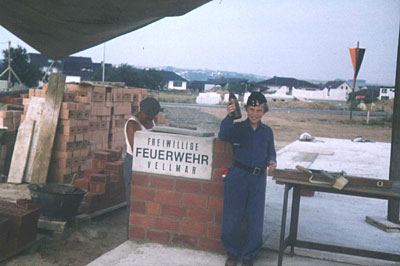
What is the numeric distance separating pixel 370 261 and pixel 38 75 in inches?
1884

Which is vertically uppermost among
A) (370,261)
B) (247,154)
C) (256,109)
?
(256,109)

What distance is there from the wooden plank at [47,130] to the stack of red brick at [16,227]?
434 centimetres

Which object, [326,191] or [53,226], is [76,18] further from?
[53,226]

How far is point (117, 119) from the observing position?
12.8 metres

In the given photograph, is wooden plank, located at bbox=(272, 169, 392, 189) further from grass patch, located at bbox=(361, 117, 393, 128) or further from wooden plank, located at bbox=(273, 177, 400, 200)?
grass patch, located at bbox=(361, 117, 393, 128)

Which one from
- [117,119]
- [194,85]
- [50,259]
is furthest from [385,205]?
[194,85]

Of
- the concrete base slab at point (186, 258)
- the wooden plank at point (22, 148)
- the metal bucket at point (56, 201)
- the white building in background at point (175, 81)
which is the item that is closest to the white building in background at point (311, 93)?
Result: the white building in background at point (175, 81)

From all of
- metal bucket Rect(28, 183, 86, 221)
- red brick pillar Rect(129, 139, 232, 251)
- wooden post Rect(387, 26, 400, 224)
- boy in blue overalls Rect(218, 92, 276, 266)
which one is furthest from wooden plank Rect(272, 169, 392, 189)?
metal bucket Rect(28, 183, 86, 221)

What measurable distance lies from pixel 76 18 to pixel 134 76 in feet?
123

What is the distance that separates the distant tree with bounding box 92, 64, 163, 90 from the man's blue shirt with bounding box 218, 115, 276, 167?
36006 mm

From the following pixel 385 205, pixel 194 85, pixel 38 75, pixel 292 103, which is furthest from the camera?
pixel 194 85

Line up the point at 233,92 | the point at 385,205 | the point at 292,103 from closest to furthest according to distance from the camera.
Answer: the point at 233,92, the point at 385,205, the point at 292,103

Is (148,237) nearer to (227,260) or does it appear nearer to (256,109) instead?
(227,260)

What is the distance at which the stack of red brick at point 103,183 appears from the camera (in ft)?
25.6
